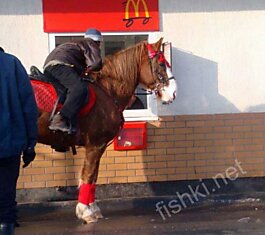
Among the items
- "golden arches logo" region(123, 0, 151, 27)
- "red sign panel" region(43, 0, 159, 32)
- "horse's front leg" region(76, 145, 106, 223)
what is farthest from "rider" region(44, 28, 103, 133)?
"golden arches logo" region(123, 0, 151, 27)

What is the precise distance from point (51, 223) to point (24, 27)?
2497mm

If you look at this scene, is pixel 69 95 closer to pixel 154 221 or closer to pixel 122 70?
pixel 122 70

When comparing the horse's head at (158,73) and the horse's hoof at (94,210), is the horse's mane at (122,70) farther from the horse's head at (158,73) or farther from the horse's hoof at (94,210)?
the horse's hoof at (94,210)

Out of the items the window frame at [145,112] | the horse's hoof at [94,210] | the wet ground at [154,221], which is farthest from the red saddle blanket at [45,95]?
the window frame at [145,112]

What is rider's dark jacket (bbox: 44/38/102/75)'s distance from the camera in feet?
24.3

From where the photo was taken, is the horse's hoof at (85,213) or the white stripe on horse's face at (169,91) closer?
the horse's hoof at (85,213)

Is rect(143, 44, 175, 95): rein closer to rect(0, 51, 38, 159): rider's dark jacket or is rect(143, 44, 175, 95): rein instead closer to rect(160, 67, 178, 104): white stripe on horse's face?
rect(160, 67, 178, 104): white stripe on horse's face

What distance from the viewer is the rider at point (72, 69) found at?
7.24 metres

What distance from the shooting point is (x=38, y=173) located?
8695 mm

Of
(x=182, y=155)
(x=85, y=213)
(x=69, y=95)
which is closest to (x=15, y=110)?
(x=69, y=95)

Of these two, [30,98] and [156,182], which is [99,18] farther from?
[30,98]

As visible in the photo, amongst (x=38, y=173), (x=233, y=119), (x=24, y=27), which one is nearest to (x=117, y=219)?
(x=38, y=173)

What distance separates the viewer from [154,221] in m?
7.92

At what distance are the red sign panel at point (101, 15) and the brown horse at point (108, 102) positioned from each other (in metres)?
0.86
